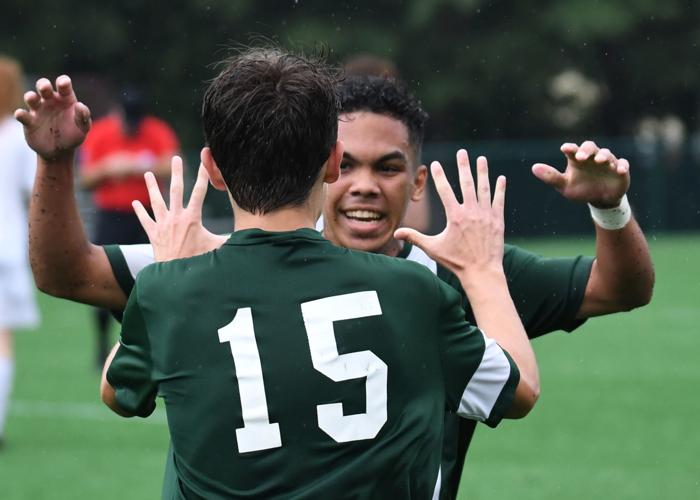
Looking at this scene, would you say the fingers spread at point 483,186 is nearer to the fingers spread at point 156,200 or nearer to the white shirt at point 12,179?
the fingers spread at point 156,200

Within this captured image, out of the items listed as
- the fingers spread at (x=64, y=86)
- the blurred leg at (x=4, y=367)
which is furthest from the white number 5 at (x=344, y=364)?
the blurred leg at (x=4, y=367)

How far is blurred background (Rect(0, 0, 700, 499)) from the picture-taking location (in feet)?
25.3

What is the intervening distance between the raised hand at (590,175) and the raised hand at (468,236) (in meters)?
0.20

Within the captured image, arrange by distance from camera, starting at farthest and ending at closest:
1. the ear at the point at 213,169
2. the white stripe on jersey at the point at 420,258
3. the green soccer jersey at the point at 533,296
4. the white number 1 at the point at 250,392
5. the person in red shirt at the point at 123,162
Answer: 1. the person in red shirt at the point at 123,162
2. the white stripe on jersey at the point at 420,258
3. the green soccer jersey at the point at 533,296
4. the ear at the point at 213,169
5. the white number 1 at the point at 250,392

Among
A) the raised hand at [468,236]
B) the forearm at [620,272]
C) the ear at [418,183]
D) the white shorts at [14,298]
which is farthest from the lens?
the white shorts at [14,298]

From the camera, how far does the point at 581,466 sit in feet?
24.6

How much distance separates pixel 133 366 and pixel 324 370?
43cm

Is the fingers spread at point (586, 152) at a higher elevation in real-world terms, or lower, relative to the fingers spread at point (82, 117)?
lower

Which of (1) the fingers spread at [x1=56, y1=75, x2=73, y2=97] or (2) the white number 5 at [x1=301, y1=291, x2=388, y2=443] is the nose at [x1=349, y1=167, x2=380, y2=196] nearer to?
(1) the fingers spread at [x1=56, y1=75, x2=73, y2=97]

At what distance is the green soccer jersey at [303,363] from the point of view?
2.69 m

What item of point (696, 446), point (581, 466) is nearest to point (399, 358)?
point (581, 466)

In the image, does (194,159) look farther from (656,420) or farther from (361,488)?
(361,488)

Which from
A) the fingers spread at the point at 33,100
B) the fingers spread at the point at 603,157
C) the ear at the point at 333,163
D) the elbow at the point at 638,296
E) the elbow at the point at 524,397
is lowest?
the elbow at the point at 524,397

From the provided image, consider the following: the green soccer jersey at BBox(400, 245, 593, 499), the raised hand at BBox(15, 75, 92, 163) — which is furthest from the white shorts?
the raised hand at BBox(15, 75, 92, 163)
